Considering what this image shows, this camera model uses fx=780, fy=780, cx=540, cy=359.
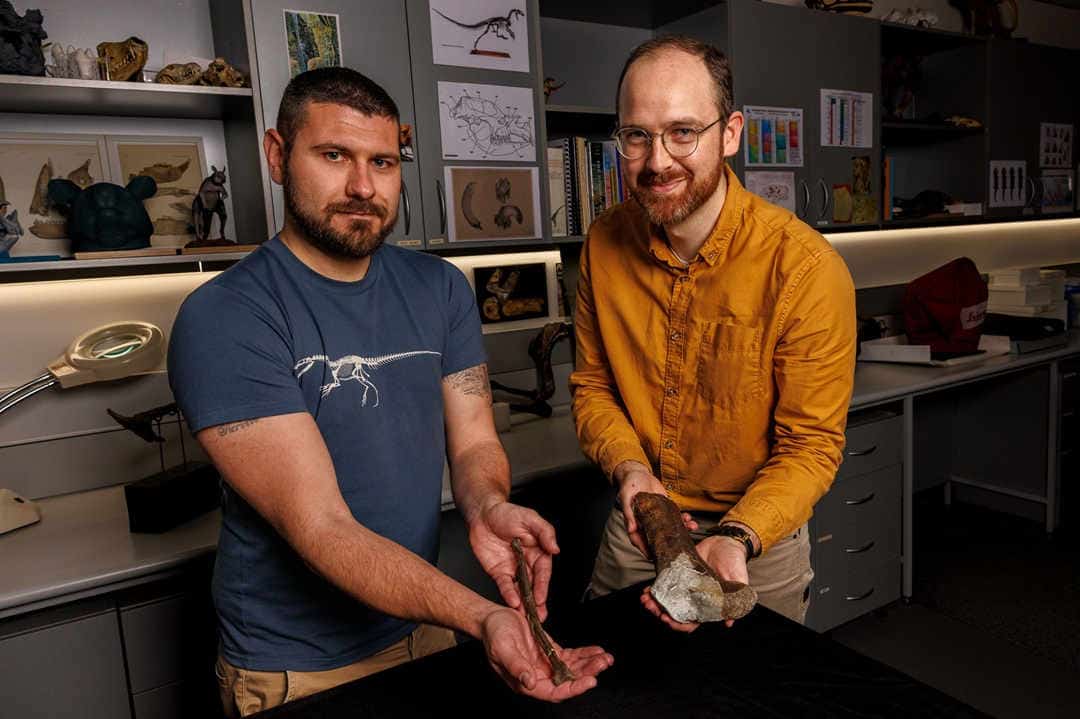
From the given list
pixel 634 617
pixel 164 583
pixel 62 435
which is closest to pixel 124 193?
pixel 62 435

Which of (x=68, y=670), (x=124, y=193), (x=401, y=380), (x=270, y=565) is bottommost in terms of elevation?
(x=68, y=670)

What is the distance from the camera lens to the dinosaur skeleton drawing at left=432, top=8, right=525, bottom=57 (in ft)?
7.92

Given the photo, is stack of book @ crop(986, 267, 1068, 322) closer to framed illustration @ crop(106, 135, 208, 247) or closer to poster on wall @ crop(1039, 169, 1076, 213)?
poster on wall @ crop(1039, 169, 1076, 213)

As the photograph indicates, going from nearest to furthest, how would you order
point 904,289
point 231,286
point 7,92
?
point 231,286, point 7,92, point 904,289

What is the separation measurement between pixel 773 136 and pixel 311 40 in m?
1.84

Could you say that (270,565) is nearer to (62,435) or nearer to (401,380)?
(401,380)

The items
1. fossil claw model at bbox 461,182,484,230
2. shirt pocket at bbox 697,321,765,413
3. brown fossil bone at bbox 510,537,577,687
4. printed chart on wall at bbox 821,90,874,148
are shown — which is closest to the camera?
brown fossil bone at bbox 510,537,577,687

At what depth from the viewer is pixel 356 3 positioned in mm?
2207

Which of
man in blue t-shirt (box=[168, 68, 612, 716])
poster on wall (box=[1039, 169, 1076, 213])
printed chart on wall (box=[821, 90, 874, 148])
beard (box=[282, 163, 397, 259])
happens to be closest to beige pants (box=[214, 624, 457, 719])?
man in blue t-shirt (box=[168, 68, 612, 716])

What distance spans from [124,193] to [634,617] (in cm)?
168

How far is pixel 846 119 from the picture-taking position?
335 centimetres

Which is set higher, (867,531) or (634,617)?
(634,617)

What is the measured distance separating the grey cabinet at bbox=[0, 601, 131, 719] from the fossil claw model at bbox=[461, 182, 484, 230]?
143cm

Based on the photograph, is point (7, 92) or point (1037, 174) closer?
point (7, 92)
